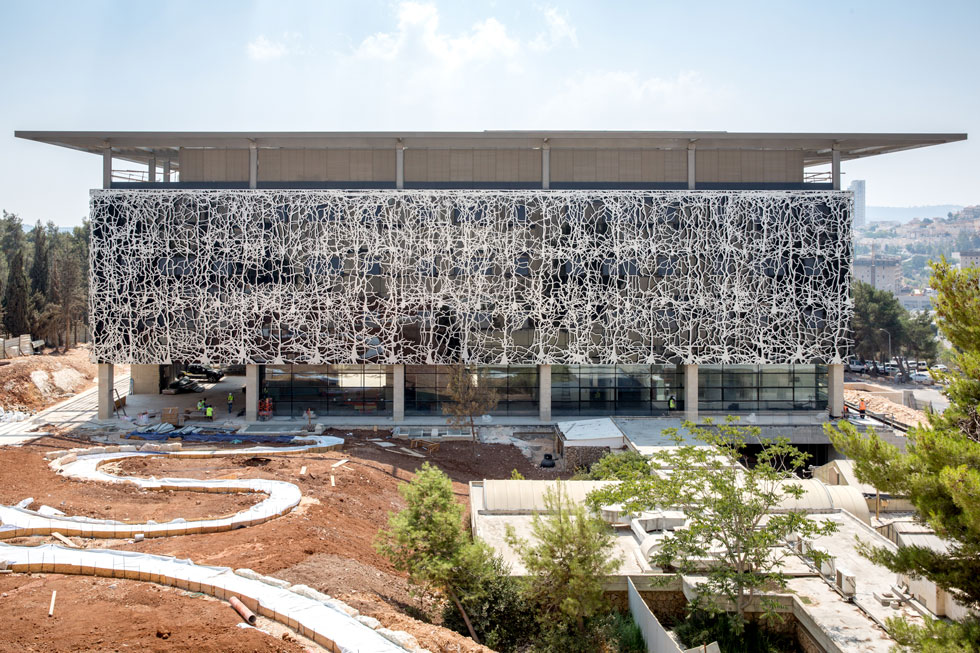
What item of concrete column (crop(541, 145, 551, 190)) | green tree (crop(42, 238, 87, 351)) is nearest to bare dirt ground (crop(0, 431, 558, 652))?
concrete column (crop(541, 145, 551, 190))

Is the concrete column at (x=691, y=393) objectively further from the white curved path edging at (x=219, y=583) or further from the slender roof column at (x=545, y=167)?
the white curved path edging at (x=219, y=583)

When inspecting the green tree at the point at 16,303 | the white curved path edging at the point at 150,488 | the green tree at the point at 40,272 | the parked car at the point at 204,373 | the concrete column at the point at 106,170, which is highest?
the concrete column at the point at 106,170

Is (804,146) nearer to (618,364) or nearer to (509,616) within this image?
(618,364)

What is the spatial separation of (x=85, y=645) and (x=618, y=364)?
101 ft

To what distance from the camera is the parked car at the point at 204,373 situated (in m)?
49.8

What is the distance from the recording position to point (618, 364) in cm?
3788

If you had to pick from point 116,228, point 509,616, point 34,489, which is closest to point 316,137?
point 116,228

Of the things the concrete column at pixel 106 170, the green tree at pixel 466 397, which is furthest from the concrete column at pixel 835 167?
the concrete column at pixel 106 170

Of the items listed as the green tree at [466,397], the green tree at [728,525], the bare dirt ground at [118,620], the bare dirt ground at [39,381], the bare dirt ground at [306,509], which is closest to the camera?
the bare dirt ground at [118,620]

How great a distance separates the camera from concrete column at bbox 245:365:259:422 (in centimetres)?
3616

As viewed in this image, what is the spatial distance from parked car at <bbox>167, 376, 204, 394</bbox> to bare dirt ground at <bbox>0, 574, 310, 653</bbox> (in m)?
33.2

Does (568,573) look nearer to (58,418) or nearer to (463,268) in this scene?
(463,268)

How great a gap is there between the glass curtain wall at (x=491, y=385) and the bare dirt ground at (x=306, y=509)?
7348 millimetres

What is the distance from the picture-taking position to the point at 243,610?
1186 cm
